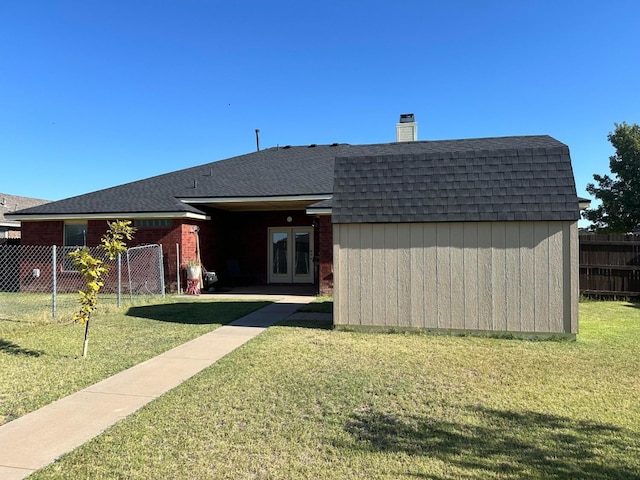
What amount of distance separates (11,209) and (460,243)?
93.0ft

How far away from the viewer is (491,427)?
152 inches

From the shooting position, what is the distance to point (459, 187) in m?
7.82

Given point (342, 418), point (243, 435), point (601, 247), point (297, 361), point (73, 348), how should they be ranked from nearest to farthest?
point (243, 435) < point (342, 418) < point (297, 361) < point (73, 348) < point (601, 247)

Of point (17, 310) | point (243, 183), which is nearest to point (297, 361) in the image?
point (17, 310)

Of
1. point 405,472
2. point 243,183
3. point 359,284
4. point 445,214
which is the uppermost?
point 243,183

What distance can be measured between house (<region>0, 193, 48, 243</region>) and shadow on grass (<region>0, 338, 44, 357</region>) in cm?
1425

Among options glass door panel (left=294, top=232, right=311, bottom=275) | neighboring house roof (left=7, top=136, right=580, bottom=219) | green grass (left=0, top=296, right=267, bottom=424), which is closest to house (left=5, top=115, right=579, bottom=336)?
green grass (left=0, top=296, right=267, bottom=424)

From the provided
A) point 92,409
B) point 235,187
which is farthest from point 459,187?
point 235,187

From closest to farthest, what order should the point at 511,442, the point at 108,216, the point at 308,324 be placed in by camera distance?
the point at 511,442 → the point at 308,324 → the point at 108,216

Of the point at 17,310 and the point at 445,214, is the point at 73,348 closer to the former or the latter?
the point at 17,310

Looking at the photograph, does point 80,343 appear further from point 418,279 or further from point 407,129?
point 407,129

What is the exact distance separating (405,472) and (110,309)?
908cm

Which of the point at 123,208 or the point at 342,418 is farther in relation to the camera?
the point at 123,208

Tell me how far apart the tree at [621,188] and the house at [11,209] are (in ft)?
96.9
